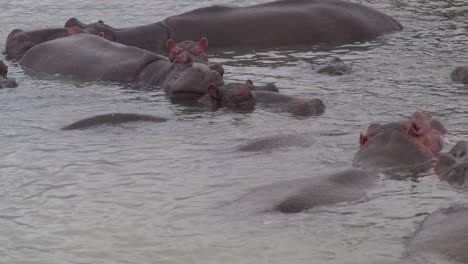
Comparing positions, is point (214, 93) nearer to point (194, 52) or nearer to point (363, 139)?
point (194, 52)

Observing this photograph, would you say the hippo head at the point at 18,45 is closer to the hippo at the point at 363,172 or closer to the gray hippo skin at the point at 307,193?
the hippo at the point at 363,172

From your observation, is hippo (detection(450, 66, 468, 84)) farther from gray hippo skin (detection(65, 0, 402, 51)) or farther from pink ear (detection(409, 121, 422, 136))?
pink ear (detection(409, 121, 422, 136))

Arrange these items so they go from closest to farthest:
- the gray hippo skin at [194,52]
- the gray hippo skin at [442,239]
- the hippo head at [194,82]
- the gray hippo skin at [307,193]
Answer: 1. the gray hippo skin at [442,239]
2. the gray hippo skin at [307,193]
3. the hippo head at [194,82]
4. the gray hippo skin at [194,52]

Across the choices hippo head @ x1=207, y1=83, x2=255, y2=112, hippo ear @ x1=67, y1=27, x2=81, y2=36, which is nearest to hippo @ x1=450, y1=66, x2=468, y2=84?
hippo head @ x1=207, y1=83, x2=255, y2=112

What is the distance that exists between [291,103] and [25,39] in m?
3.97

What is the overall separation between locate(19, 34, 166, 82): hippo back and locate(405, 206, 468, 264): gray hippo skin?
4868mm

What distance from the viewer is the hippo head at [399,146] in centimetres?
637

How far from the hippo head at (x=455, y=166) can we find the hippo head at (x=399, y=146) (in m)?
0.18

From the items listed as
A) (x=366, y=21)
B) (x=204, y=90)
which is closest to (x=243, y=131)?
(x=204, y=90)

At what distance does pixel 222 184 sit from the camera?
248 inches

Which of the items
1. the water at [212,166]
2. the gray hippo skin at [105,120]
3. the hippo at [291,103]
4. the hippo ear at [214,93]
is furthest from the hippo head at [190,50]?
the gray hippo skin at [105,120]

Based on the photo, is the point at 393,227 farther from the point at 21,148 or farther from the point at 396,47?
the point at 396,47

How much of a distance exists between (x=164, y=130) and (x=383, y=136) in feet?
6.25

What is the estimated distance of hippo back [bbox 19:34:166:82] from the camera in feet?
31.6
